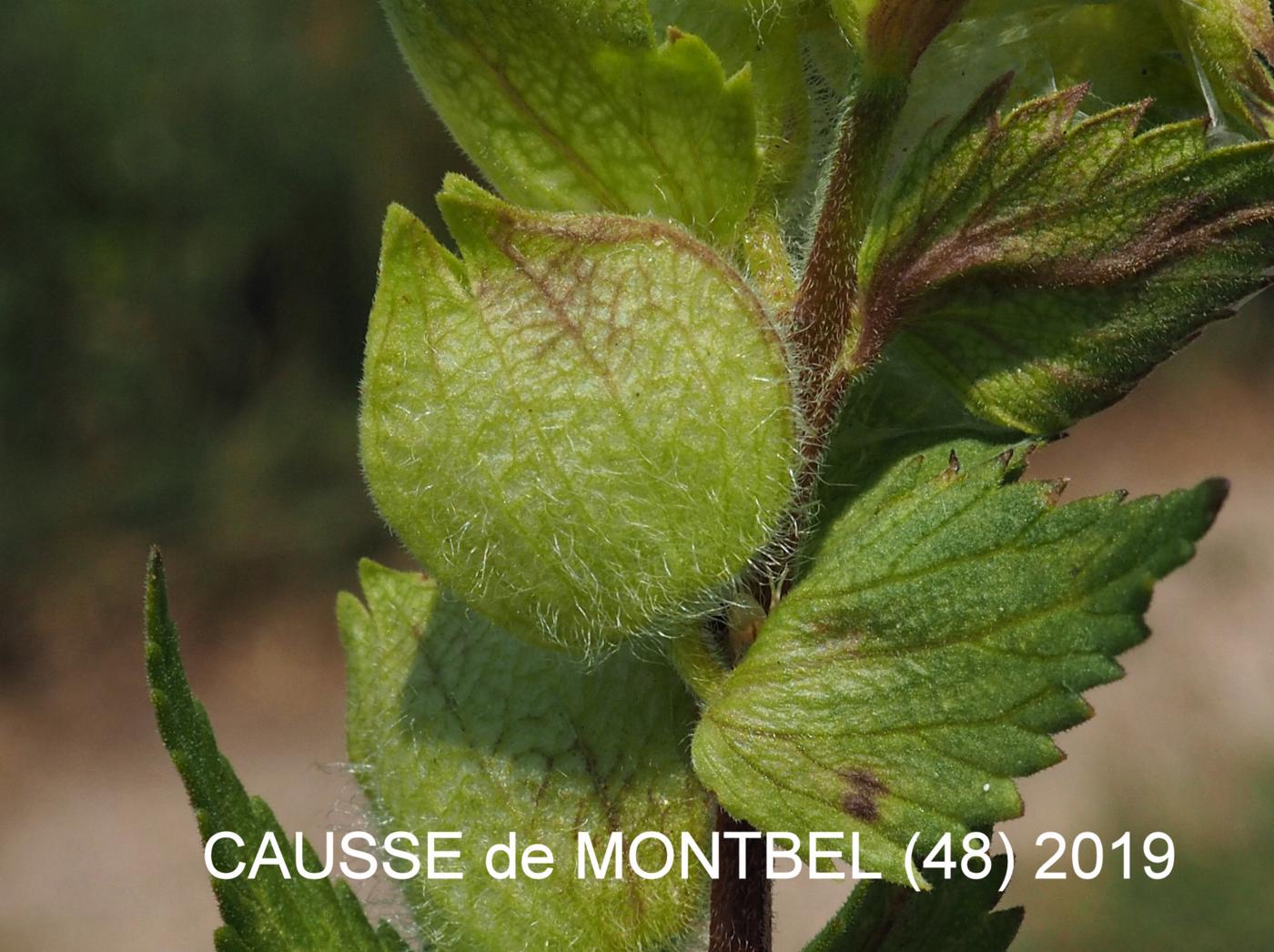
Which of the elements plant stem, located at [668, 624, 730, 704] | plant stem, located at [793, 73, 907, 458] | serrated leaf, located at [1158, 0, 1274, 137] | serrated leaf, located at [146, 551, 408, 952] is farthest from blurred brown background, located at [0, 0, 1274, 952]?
serrated leaf, located at [1158, 0, 1274, 137]

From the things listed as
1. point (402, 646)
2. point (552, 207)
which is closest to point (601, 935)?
point (402, 646)

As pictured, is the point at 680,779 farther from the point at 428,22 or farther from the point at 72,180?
the point at 72,180

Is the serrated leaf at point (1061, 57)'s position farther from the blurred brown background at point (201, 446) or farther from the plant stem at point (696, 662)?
the blurred brown background at point (201, 446)

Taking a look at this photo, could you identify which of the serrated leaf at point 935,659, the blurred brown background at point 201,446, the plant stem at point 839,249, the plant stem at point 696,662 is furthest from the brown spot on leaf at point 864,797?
the blurred brown background at point 201,446

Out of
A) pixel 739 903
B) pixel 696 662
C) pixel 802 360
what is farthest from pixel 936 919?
pixel 802 360

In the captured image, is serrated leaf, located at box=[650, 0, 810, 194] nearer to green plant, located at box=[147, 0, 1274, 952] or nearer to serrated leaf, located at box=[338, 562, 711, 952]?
green plant, located at box=[147, 0, 1274, 952]

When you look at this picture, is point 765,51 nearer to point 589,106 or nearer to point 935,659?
point 589,106

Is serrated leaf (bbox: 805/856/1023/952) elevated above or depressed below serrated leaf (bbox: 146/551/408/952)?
below
